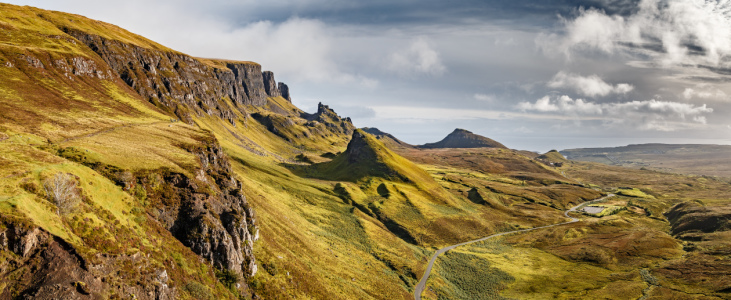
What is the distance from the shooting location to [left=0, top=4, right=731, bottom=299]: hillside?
3524 centimetres

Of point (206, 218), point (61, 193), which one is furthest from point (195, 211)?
point (61, 193)

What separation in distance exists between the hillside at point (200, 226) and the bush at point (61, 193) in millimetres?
150

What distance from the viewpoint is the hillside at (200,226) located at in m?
35.2

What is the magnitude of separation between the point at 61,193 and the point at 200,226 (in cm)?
1865

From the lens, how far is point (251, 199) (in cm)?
9075

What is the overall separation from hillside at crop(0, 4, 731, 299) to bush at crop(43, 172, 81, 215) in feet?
0.49

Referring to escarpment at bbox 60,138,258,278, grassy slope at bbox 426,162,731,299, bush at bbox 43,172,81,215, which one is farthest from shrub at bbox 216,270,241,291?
grassy slope at bbox 426,162,731,299

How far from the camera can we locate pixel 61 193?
36.4 metres

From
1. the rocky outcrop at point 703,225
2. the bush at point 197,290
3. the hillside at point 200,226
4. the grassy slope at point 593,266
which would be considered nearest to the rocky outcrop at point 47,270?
the hillside at point 200,226

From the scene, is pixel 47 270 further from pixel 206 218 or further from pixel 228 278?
pixel 228 278

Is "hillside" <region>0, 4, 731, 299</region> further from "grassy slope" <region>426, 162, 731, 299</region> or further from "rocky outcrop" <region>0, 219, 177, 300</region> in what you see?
"grassy slope" <region>426, 162, 731, 299</region>

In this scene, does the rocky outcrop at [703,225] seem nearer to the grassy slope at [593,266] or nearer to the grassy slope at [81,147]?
the grassy slope at [593,266]

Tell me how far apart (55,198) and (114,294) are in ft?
45.0

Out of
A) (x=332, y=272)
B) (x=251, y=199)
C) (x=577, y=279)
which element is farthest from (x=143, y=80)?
(x=577, y=279)
